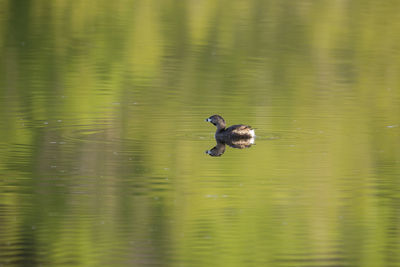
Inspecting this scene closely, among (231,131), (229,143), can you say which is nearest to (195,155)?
(229,143)

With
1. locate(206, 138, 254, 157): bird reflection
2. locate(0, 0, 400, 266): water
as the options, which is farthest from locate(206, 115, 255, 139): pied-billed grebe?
locate(0, 0, 400, 266): water

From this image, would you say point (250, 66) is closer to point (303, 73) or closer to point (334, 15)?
point (303, 73)

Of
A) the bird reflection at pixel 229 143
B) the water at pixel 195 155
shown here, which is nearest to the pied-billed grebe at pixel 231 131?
the bird reflection at pixel 229 143

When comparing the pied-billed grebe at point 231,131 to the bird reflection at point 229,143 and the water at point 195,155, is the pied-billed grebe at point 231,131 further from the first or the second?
the water at point 195,155

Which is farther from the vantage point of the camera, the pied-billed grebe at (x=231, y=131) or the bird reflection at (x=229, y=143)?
the pied-billed grebe at (x=231, y=131)

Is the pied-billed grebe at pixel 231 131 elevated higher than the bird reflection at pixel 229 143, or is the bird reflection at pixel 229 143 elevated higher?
the pied-billed grebe at pixel 231 131

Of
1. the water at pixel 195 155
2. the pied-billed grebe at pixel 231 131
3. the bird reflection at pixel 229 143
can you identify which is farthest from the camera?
the pied-billed grebe at pixel 231 131

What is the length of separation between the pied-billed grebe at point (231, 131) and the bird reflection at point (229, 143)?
0.14 ft

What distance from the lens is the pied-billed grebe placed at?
14.8 m

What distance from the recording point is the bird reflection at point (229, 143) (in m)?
14.2

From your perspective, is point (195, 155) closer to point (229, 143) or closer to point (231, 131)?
point (229, 143)

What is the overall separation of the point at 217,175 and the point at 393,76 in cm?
1017

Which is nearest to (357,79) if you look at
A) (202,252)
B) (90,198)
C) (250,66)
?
(250,66)

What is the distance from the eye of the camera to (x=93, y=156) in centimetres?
1341
